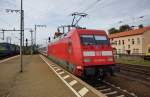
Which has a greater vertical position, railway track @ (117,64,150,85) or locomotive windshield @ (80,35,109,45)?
locomotive windshield @ (80,35,109,45)

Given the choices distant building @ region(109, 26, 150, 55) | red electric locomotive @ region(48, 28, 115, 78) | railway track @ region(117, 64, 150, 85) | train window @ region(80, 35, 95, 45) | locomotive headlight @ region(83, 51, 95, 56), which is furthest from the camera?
distant building @ region(109, 26, 150, 55)

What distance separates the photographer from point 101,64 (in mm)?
14797

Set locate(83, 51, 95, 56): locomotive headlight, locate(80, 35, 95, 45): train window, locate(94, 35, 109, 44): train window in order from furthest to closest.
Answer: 1. locate(94, 35, 109, 44): train window
2. locate(80, 35, 95, 45): train window
3. locate(83, 51, 95, 56): locomotive headlight

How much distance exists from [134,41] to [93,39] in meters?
54.0

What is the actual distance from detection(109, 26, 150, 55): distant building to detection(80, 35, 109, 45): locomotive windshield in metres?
42.7

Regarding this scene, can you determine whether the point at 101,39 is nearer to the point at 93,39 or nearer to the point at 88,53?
the point at 93,39

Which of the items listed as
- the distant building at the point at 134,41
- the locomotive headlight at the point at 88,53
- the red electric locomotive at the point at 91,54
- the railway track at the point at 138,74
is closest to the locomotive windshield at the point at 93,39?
the red electric locomotive at the point at 91,54

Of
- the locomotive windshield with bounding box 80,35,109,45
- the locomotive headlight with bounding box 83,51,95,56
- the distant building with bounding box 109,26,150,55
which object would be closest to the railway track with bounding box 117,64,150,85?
the locomotive windshield with bounding box 80,35,109,45

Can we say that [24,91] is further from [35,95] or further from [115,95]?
[115,95]

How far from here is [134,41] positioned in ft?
222

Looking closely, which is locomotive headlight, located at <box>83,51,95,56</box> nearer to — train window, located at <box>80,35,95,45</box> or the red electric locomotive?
→ the red electric locomotive

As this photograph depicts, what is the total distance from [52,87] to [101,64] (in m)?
3.72

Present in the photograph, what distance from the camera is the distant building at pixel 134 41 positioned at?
63.8m

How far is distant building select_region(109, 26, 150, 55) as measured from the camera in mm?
63781
